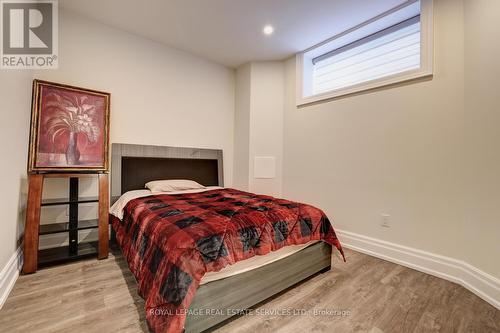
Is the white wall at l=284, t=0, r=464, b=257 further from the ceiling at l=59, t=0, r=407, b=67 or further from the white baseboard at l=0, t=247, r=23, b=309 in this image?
the white baseboard at l=0, t=247, r=23, b=309

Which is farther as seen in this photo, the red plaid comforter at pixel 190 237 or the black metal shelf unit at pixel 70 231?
the black metal shelf unit at pixel 70 231

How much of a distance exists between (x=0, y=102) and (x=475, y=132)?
376 cm

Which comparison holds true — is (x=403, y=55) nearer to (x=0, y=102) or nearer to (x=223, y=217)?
(x=223, y=217)

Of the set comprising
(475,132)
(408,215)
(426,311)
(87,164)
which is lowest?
(426,311)

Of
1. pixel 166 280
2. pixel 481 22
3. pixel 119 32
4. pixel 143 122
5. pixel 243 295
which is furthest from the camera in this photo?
pixel 143 122

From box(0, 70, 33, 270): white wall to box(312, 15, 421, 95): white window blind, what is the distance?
133 inches

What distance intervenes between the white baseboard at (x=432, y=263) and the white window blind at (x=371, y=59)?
1906mm

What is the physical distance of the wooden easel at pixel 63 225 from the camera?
6.46 ft

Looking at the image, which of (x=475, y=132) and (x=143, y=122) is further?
(x=143, y=122)

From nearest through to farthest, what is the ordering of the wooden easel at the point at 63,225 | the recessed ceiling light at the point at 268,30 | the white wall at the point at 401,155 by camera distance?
the wooden easel at the point at 63,225 → the white wall at the point at 401,155 → the recessed ceiling light at the point at 268,30

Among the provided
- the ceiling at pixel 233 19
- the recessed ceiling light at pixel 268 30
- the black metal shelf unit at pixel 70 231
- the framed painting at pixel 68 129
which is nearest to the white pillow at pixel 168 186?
the framed painting at pixel 68 129

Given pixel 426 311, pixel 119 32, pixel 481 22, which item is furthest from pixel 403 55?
pixel 119 32

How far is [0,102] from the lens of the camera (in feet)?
5.30

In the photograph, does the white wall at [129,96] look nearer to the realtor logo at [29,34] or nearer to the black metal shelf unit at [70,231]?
the realtor logo at [29,34]
